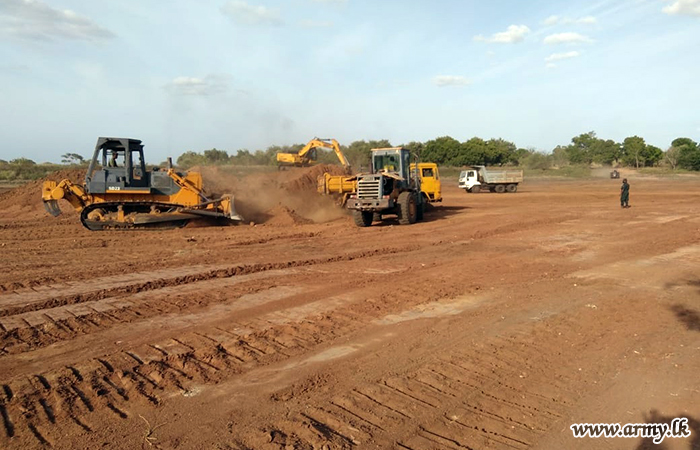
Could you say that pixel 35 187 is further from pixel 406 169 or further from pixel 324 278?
pixel 324 278

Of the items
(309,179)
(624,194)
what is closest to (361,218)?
(309,179)

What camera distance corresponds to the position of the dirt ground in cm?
417

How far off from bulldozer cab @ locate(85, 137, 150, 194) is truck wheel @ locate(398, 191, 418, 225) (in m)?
8.35

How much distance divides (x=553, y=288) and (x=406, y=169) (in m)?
11.1

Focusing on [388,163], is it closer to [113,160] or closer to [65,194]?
[113,160]

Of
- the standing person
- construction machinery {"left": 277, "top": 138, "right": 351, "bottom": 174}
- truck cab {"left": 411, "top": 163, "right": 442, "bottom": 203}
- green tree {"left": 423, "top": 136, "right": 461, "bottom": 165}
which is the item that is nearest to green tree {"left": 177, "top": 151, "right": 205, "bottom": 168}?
construction machinery {"left": 277, "top": 138, "right": 351, "bottom": 174}

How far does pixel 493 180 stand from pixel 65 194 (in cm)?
3304

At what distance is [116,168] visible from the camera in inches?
645

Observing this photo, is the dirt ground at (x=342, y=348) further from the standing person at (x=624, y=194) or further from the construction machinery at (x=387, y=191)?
the standing person at (x=624, y=194)

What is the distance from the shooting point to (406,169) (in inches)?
769

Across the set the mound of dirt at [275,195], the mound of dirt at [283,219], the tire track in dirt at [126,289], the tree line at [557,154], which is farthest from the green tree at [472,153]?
the tire track in dirt at [126,289]

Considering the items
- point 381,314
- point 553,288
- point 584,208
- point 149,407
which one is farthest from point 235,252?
point 584,208

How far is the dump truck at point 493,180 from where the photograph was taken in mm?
42344

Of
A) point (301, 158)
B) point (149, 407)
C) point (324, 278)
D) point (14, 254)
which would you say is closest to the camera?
point (149, 407)
